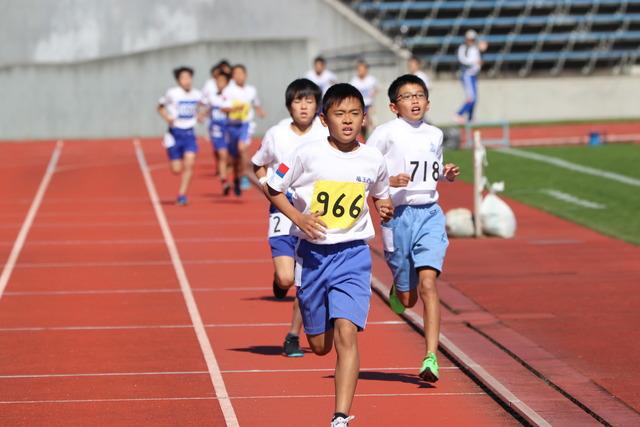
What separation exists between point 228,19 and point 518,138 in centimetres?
904

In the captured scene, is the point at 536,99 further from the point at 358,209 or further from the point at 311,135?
the point at 358,209

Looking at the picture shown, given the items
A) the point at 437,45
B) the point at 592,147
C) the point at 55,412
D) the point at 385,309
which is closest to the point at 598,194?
the point at 592,147

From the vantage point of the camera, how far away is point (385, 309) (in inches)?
528

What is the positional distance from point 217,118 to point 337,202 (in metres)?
17.1

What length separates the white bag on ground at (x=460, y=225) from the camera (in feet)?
61.4

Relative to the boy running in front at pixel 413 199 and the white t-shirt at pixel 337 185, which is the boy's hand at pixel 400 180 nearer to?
the boy running in front at pixel 413 199

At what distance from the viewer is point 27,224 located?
69.5 feet

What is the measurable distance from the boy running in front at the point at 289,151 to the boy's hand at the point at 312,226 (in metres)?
2.57

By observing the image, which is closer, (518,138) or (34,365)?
(34,365)

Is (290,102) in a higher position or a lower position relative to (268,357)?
higher

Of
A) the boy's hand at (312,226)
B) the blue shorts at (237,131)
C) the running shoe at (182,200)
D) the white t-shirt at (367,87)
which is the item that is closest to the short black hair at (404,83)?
the boy's hand at (312,226)

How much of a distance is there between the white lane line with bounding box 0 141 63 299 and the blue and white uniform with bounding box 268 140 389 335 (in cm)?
679

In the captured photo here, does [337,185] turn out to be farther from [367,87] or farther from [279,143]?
[367,87]

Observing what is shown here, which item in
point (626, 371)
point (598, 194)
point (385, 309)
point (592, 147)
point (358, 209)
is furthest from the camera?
point (592, 147)
